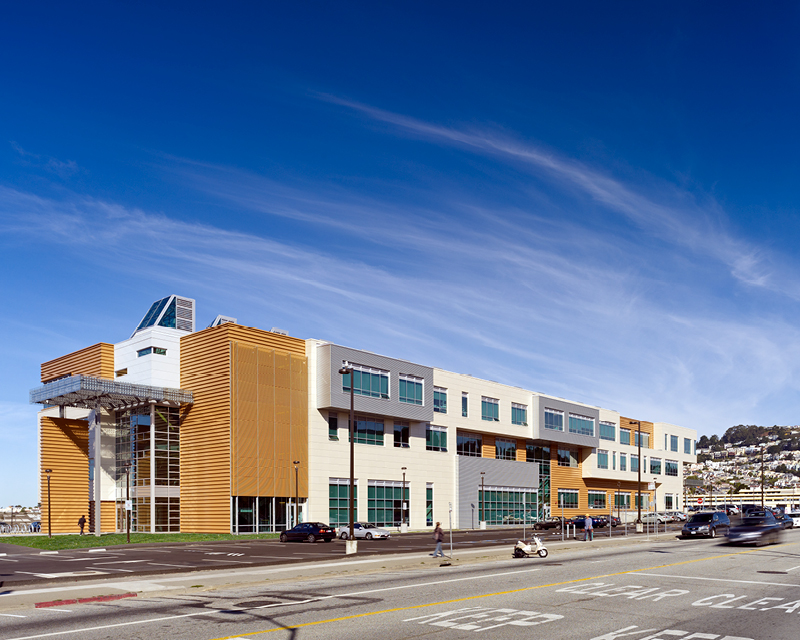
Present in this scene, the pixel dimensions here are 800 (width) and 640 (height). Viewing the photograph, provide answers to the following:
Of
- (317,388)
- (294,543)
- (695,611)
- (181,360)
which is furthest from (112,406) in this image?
(695,611)

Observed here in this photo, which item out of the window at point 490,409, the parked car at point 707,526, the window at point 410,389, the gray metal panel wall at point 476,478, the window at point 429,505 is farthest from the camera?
the window at point 490,409

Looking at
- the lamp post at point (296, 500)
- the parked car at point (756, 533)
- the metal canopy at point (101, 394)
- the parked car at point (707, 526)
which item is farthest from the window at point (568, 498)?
the parked car at point (756, 533)

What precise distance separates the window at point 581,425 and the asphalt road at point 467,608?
74549 millimetres

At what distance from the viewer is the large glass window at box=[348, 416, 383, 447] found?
7181 centimetres

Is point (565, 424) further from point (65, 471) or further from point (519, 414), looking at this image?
point (65, 471)

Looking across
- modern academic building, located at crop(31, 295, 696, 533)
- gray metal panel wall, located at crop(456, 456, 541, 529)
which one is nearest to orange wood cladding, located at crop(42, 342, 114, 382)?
modern academic building, located at crop(31, 295, 696, 533)

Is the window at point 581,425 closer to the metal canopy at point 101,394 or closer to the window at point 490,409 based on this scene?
the window at point 490,409

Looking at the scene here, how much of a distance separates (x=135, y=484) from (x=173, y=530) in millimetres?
5144

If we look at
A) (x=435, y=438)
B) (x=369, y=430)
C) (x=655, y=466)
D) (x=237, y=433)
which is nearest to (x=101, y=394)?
(x=237, y=433)

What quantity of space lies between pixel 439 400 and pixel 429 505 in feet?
35.5

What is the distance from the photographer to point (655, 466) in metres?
123

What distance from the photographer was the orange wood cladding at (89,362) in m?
70.4

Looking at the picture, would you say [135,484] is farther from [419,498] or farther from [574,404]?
[574,404]

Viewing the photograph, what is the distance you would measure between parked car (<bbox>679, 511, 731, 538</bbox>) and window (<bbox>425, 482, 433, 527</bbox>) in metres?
32.6
